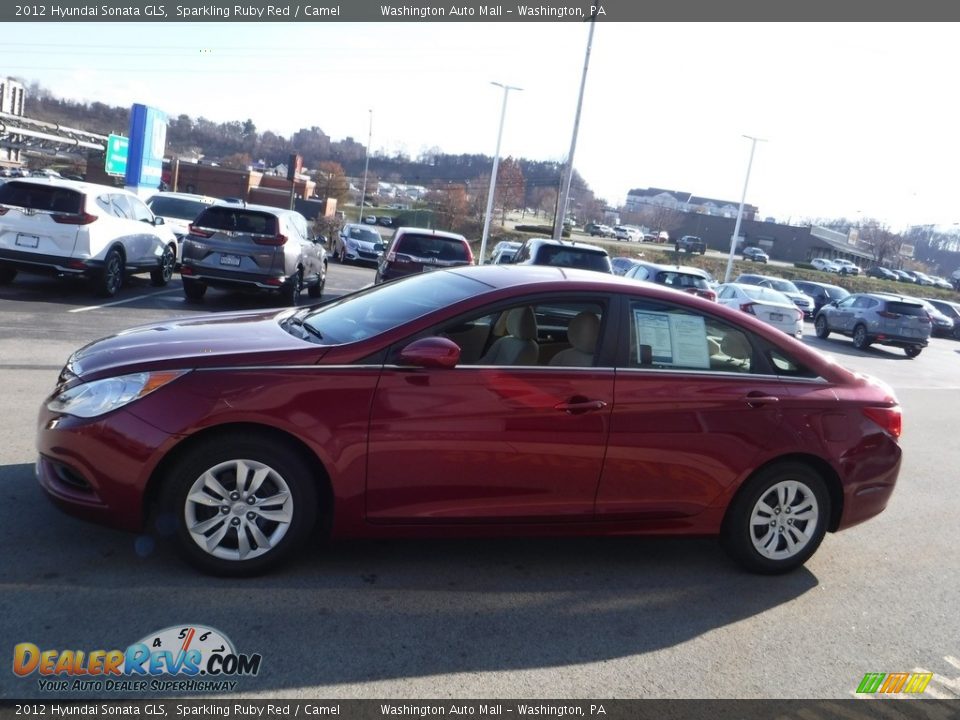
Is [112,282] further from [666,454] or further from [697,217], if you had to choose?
[697,217]

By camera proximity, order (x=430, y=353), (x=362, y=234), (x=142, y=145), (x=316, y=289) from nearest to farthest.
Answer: (x=430, y=353) < (x=316, y=289) < (x=142, y=145) < (x=362, y=234)

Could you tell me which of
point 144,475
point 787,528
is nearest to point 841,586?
point 787,528

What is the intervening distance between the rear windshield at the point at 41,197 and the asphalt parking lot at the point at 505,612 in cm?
781

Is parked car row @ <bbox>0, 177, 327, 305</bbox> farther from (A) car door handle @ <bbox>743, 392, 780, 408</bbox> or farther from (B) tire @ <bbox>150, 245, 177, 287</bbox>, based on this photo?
(A) car door handle @ <bbox>743, 392, 780, 408</bbox>

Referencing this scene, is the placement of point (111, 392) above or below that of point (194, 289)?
above

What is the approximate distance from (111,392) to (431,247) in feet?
37.1

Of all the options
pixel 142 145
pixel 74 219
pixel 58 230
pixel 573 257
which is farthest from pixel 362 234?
pixel 58 230

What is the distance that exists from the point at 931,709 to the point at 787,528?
135 centimetres

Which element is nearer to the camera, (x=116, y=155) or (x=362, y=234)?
(x=116, y=155)

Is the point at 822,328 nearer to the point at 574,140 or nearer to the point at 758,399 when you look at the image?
the point at 574,140

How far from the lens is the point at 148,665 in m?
3.33

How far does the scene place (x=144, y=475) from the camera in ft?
12.8

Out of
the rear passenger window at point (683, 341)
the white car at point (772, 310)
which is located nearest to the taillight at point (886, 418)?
the rear passenger window at point (683, 341)

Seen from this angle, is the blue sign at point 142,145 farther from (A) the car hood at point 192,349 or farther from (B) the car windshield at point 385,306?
(A) the car hood at point 192,349
